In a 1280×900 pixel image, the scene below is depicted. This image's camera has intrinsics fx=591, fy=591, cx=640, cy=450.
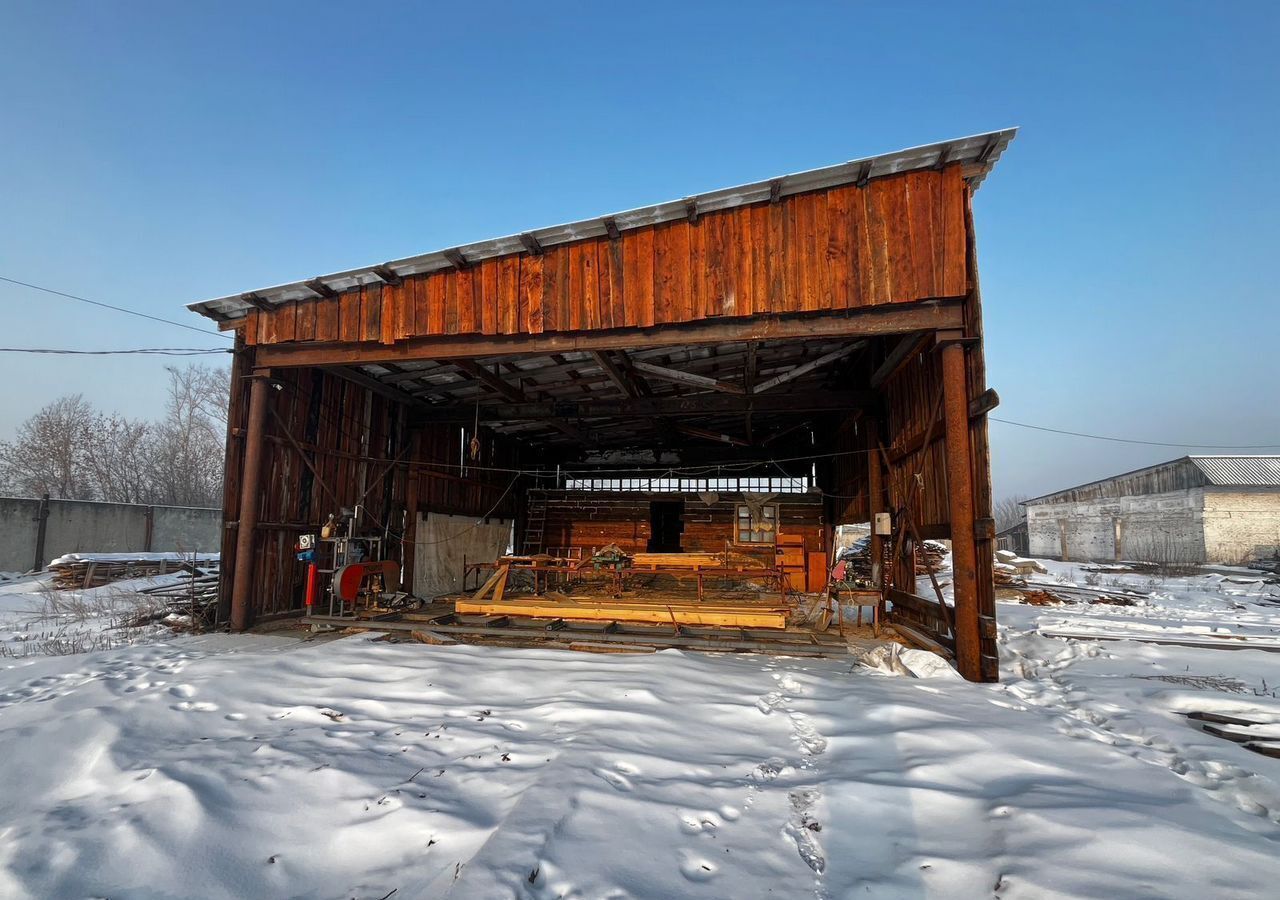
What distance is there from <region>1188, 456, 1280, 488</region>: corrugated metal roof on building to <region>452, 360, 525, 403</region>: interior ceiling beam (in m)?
28.2

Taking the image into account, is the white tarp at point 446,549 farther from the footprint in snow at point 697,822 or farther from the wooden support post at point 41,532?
the wooden support post at point 41,532

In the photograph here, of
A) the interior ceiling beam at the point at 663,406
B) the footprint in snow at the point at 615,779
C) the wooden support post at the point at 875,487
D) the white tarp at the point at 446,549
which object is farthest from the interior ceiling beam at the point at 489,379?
the footprint in snow at the point at 615,779

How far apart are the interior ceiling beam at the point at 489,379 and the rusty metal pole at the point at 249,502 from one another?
3.17 meters

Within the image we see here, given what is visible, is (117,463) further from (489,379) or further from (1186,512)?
(1186,512)

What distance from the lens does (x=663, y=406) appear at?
12.7 metres

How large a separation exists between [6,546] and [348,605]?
17.7m

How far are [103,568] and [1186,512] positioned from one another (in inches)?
1495

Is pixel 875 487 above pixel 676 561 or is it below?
above

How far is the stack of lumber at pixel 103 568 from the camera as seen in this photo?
14602 millimetres

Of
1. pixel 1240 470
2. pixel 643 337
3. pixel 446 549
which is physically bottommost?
pixel 446 549

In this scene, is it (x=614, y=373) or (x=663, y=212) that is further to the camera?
(x=614, y=373)

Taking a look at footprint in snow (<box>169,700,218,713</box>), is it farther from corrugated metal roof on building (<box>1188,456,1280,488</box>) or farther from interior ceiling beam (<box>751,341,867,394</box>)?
corrugated metal roof on building (<box>1188,456,1280,488</box>)

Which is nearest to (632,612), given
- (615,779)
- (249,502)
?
(615,779)

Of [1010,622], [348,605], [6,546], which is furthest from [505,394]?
[6,546]
